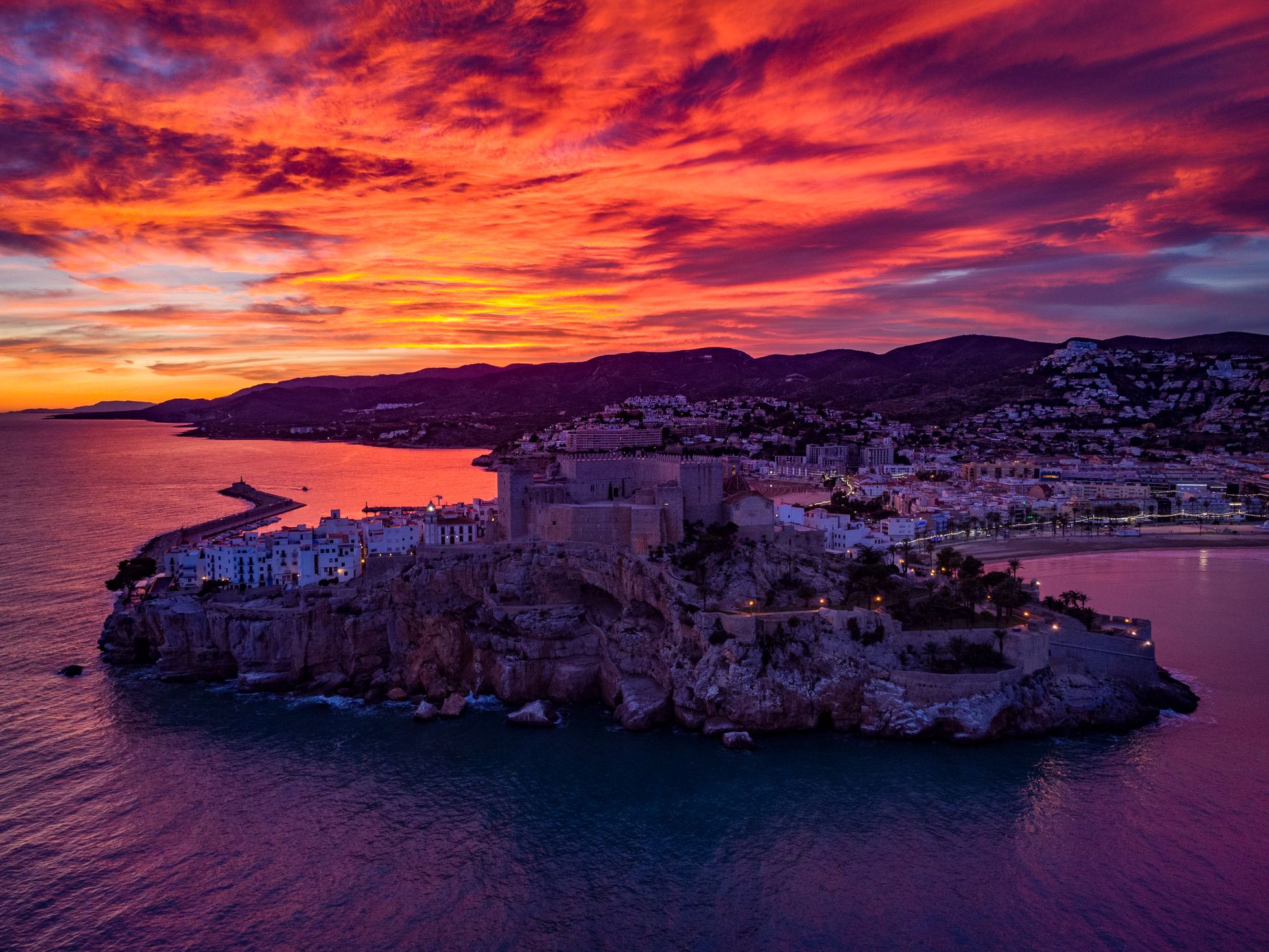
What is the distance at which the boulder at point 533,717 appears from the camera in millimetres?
19234

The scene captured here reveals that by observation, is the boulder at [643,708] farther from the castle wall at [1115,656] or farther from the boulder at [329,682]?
the castle wall at [1115,656]

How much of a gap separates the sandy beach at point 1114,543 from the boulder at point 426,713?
25.7m

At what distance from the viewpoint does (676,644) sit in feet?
64.7

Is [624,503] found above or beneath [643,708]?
above

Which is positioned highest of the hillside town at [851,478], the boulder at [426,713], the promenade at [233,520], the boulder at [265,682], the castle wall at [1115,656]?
the hillside town at [851,478]

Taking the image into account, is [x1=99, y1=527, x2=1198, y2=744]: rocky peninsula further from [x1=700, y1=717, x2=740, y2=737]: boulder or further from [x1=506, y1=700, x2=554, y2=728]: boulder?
[x1=506, y1=700, x2=554, y2=728]: boulder

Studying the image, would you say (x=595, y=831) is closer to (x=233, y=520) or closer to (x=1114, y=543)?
(x=1114, y=543)

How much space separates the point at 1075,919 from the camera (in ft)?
39.5

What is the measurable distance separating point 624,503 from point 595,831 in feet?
38.4

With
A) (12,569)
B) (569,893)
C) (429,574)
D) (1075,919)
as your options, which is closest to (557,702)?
(429,574)

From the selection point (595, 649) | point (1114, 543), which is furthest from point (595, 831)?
point (1114, 543)

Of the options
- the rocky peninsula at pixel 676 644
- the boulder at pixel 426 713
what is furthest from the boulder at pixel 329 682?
the boulder at pixel 426 713

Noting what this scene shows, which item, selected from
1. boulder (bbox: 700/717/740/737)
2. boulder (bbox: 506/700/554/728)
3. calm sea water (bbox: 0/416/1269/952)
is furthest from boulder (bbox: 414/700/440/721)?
boulder (bbox: 700/717/740/737)

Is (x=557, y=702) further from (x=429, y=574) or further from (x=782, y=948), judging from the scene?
(x=782, y=948)
